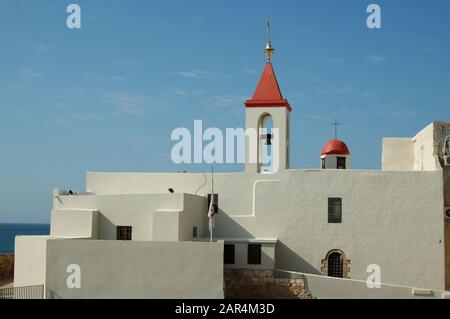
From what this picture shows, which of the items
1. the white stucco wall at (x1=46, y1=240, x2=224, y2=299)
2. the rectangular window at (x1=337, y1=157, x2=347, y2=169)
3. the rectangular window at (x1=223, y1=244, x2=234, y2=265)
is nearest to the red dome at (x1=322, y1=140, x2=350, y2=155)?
the rectangular window at (x1=337, y1=157, x2=347, y2=169)

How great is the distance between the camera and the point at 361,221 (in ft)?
84.7

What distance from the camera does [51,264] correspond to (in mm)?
22531

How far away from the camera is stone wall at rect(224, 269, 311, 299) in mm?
24094

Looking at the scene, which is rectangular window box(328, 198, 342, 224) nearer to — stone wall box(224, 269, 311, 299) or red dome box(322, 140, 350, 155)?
stone wall box(224, 269, 311, 299)

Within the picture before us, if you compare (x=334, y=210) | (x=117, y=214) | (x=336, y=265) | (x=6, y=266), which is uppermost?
(x=334, y=210)

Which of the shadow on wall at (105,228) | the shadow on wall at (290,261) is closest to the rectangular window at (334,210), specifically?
the shadow on wall at (290,261)

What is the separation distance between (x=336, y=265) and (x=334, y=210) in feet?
7.83

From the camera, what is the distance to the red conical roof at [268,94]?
28.1 meters

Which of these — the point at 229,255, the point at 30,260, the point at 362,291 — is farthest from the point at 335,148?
the point at 30,260

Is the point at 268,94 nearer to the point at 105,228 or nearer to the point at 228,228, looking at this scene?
the point at 228,228

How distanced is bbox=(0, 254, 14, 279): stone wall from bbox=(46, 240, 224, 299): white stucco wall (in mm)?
13075

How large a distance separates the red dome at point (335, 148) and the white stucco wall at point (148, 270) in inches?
556

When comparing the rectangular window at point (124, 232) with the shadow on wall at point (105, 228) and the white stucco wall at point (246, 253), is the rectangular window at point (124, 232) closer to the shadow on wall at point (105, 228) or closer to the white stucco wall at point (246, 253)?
the shadow on wall at point (105, 228)
